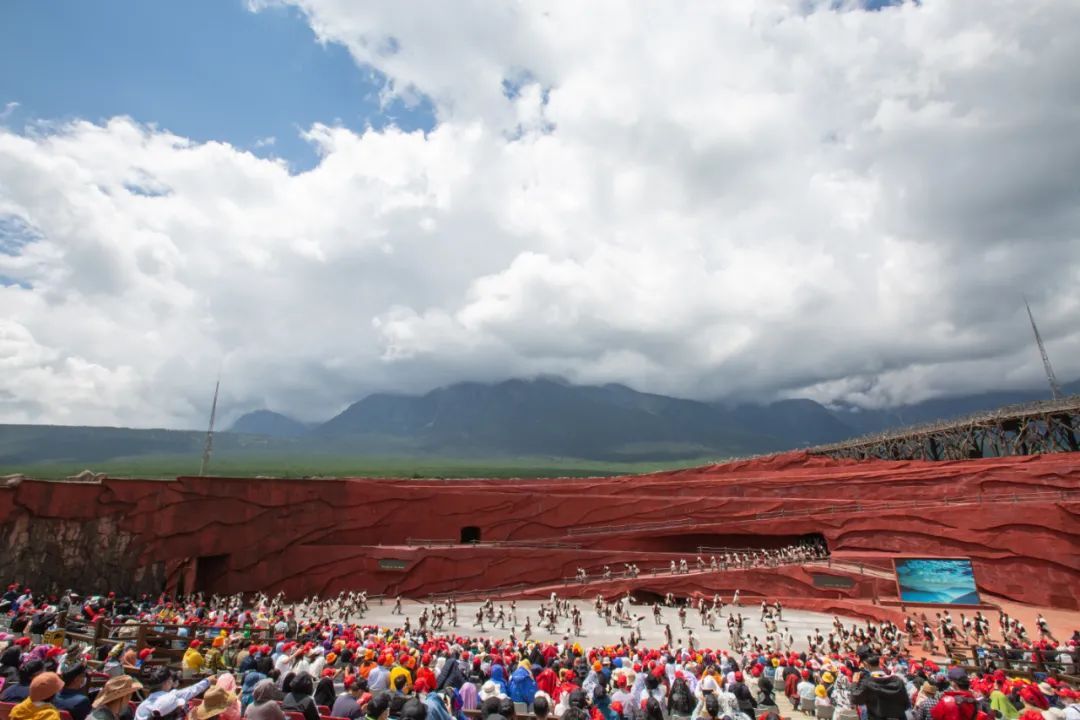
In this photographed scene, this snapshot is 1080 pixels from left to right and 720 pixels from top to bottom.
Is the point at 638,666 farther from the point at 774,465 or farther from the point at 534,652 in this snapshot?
the point at 774,465

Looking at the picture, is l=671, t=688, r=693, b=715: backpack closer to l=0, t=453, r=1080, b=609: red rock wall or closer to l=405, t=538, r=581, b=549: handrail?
l=0, t=453, r=1080, b=609: red rock wall

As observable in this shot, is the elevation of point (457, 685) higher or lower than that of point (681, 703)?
higher

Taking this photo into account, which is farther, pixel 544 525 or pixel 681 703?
pixel 544 525

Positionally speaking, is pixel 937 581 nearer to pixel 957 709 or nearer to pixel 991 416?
pixel 957 709

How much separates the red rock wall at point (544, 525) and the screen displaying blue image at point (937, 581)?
223 centimetres

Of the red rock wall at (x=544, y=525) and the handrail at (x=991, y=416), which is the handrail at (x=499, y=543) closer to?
the red rock wall at (x=544, y=525)

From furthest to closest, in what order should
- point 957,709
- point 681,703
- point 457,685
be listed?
point 457,685
point 681,703
point 957,709

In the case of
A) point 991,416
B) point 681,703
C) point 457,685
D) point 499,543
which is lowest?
point 499,543

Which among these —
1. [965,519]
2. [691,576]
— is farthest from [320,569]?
[965,519]

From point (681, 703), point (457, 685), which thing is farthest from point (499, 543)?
point (681, 703)

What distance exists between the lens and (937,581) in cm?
2259

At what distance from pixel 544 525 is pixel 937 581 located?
852 inches

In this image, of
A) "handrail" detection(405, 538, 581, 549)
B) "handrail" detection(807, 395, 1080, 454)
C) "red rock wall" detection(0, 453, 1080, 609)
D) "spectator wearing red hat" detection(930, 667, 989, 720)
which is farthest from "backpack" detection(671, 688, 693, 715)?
"handrail" detection(807, 395, 1080, 454)

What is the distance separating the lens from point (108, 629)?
1134cm
